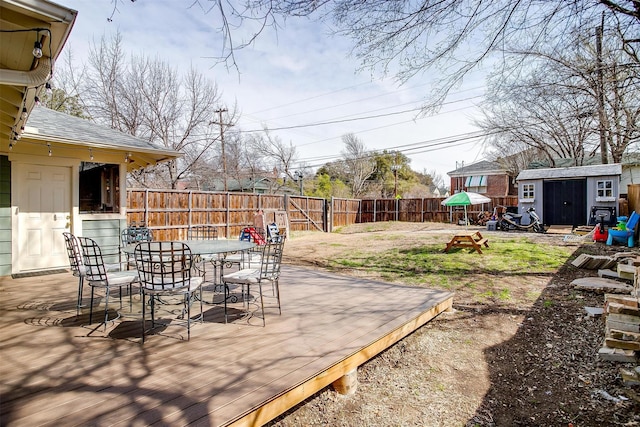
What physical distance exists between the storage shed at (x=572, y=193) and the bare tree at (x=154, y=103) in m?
13.4

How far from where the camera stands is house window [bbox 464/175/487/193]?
25750 millimetres

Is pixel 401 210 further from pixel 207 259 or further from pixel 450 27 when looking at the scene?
pixel 450 27

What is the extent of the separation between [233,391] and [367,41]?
357 centimetres

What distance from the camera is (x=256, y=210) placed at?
42.3 ft

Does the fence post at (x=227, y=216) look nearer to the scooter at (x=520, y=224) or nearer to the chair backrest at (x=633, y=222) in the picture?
the scooter at (x=520, y=224)

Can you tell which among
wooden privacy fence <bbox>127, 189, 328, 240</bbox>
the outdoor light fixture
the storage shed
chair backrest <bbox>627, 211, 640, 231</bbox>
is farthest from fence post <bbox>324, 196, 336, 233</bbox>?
the outdoor light fixture

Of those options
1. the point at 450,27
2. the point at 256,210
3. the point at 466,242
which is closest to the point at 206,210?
the point at 256,210

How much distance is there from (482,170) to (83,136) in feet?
85.0

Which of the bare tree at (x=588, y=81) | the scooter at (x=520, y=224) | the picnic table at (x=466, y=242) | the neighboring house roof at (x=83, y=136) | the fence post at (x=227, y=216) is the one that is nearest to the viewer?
the bare tree at (x=588, y=81)

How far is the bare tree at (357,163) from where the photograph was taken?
28359 mm

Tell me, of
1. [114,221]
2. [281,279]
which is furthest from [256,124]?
[281,279]

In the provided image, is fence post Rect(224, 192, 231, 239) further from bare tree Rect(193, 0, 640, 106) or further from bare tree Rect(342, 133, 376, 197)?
bare tree Rect(342, 133, 376, 197)

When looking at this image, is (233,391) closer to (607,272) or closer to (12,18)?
(12,18)

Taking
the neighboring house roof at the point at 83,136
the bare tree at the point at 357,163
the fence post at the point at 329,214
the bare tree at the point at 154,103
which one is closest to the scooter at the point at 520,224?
the fence post at the point at 329,214
